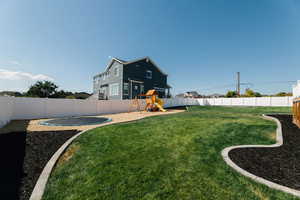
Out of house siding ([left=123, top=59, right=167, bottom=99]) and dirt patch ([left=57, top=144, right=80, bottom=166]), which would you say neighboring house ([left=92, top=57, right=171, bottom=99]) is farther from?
dirt patch ([left=57, top=144, right=80, bottom=166])

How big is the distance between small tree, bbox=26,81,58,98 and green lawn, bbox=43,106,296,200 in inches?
988

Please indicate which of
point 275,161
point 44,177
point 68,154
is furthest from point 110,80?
point 275,161

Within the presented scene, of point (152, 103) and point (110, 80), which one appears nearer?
point (152, 103)

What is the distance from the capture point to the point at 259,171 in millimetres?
2865

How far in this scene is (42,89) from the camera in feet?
77.6

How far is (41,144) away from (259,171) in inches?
238

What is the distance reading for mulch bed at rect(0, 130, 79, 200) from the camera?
8.23 ft

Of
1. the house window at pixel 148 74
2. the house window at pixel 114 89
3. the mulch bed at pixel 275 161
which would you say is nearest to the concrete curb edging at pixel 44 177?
the mulch bed at pixel 275 161

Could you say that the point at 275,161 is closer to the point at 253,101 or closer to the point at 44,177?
the point at 44,177

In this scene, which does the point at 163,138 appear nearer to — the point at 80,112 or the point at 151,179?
the point at 151,179

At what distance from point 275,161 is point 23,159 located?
638cm

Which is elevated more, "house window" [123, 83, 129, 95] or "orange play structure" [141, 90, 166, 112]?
"house window" [123, 83, 129, 95]

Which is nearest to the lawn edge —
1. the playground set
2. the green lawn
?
the green lawn

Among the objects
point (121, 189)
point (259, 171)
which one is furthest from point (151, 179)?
point (259, 171)
